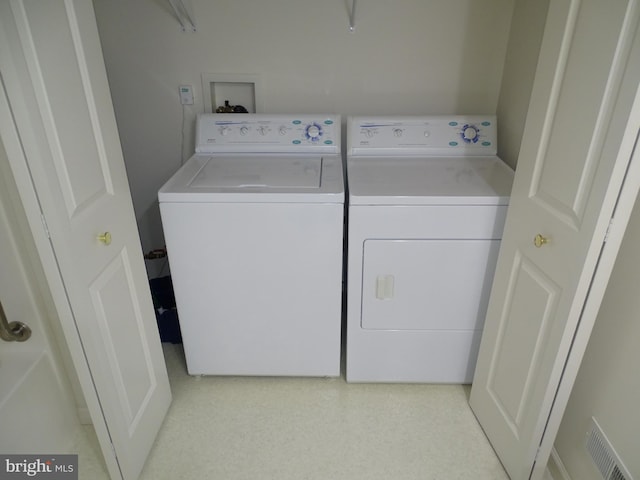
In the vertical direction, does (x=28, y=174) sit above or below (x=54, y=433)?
above

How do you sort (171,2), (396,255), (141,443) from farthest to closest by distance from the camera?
(171,2) < (396,255) < (141,443)

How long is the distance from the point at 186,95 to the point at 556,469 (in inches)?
87.9

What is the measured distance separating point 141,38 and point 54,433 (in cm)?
174

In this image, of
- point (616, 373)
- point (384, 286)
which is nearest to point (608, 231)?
point (616, 373)

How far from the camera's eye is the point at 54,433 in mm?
1596

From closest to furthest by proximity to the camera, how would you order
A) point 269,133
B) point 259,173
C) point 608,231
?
point 608,231 → point 259,173 → point 269,133

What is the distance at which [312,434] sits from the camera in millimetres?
1762

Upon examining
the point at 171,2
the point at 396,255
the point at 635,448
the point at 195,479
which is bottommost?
the point at 195,479

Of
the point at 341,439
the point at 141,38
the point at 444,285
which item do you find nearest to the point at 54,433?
the point at 341,439

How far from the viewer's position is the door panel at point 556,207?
1013 millimetres

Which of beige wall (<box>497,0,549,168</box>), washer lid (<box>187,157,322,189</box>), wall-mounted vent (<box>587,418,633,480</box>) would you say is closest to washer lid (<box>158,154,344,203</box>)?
washer lid (<box>187,157,322,189</box>)

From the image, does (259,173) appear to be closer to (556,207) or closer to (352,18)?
(352,18)

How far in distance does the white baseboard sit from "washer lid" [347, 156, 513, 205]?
93 centimetres

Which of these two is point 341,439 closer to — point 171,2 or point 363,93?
point 363,93
